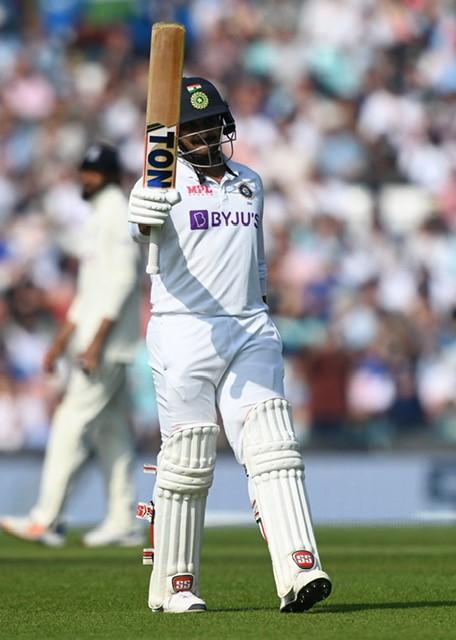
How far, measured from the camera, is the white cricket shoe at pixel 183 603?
5777 mm

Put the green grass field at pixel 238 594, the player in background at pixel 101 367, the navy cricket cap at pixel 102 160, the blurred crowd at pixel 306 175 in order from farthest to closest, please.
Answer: the blurred crowd at pixel 306 175 → the navy cricket cap at pixel 102 160 → the player in background at pixel 101 367 → the green grass field at pixel 238 594

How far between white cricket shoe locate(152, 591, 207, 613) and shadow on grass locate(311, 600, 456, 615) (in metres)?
0.43

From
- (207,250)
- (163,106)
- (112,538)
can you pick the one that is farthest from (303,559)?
(112,538)

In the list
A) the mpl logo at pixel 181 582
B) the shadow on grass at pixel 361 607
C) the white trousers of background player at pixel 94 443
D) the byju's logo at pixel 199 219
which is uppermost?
the byju's logo at pixel 199 219

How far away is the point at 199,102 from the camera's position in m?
5.84

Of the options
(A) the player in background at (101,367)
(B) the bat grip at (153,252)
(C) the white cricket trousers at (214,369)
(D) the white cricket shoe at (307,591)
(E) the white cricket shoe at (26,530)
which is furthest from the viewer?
(A) the player in background at (101,367)

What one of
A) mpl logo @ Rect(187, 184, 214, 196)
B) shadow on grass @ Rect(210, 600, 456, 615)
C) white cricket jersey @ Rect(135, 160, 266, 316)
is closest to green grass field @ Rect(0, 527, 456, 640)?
shadow on grass @ Rect(210, 600, 456, 615)

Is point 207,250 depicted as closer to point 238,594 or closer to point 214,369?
point 214,369

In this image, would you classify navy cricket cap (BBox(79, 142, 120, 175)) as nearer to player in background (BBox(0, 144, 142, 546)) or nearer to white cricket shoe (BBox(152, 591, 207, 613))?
player in background (BBox(0, 144, 142, 546))

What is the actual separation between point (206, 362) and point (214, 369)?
4 centimetres

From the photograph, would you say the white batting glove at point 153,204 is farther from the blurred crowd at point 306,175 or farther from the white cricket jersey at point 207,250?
the blurred crowd at point 306,175

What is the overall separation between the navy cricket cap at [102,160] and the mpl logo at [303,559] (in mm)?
4859

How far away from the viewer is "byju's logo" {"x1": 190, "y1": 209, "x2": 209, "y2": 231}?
5.77 m

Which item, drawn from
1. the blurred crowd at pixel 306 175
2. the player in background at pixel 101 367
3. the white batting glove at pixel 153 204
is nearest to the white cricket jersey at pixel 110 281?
the player in background at pixel 101 367
